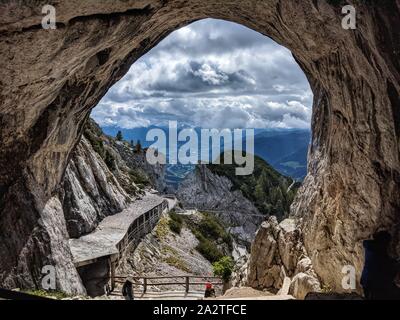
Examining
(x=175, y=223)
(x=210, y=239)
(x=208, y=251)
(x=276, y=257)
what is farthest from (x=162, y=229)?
(x=276, y=257)


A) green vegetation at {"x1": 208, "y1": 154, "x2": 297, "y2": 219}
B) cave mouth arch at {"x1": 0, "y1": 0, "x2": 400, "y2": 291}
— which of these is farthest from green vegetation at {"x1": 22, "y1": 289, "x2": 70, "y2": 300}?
green vegetation at {"x1": 208, "y1": 154, "x2": 297, "y2": 219}

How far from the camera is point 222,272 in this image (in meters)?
28.4

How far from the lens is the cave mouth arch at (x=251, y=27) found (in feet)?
41.7

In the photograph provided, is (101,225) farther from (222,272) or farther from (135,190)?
(135,190)

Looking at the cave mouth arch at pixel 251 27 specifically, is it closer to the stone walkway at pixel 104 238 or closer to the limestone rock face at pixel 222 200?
the stone walkway at pixel 104 238

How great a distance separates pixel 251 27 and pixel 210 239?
132 ft

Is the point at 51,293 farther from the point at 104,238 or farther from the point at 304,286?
the point at 104,238

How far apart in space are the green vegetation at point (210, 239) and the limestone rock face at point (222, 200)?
15180 mm

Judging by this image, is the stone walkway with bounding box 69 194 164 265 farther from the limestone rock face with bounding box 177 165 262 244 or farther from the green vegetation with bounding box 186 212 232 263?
the limestone rock face with bounding box 177 165 262 244

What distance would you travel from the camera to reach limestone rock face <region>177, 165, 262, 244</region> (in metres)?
81.1

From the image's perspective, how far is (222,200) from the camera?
89.4 metres
